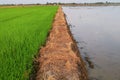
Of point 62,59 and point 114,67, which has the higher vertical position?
point 62,59

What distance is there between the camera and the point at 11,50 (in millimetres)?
5793

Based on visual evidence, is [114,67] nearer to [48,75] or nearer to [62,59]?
[62,59]


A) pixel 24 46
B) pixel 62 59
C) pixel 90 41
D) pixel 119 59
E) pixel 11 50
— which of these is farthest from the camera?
pixel 90 41

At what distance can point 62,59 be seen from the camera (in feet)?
17.1

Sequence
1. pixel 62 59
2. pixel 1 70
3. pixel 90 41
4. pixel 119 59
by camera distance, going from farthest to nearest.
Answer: pixel 90 41
pixel 119 59
pixel 62 59
pixel 1 70

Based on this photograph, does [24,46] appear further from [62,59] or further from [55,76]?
[55,76]

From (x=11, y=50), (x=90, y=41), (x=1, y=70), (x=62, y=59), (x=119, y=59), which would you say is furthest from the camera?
(x=90, y=41)

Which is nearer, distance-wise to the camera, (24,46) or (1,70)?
(1,70)

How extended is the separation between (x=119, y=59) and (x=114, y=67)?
86 cm

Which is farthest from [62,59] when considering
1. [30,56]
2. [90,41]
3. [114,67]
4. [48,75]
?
[90,41]

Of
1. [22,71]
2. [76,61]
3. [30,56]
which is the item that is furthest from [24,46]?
→ [22,71]

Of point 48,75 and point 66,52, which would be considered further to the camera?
point 66,52

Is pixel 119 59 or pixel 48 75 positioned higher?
pixel 48 75

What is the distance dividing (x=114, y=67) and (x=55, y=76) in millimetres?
2761
